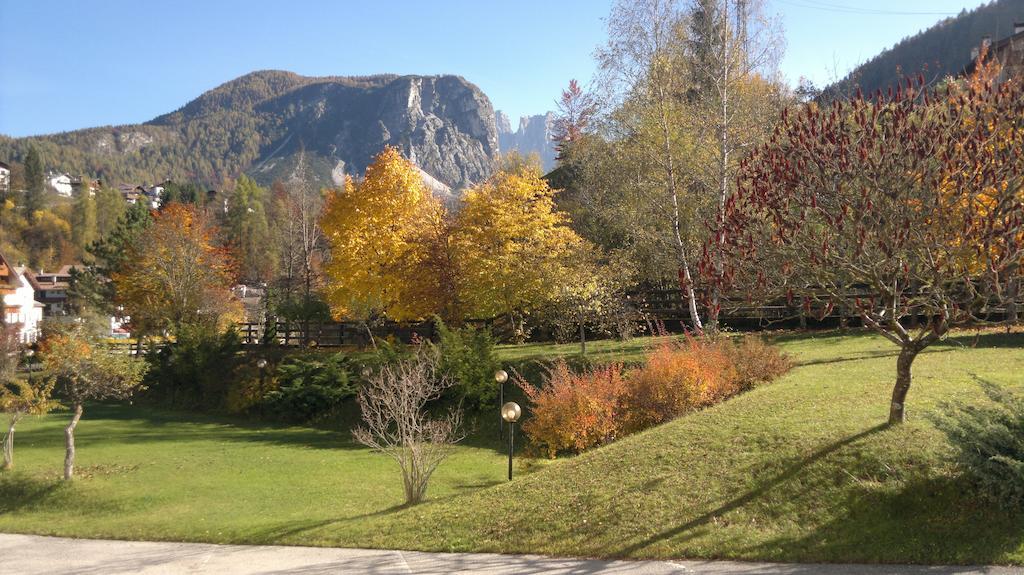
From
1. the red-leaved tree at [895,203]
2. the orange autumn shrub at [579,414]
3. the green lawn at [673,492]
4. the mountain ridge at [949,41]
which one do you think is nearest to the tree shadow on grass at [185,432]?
the green lawn at [673,492]

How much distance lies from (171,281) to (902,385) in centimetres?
3759

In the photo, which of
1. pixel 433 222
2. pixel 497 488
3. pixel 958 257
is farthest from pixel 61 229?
pixel 958 257

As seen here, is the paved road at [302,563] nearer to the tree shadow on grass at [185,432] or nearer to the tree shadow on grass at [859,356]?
the tree shadow on grass at [185,432]

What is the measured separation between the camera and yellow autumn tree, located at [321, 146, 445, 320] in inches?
1160

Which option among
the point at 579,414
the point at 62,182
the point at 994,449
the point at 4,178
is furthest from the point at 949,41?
the point at 62,182

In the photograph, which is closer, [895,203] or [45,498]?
[895,203]

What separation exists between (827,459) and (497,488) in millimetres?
5842

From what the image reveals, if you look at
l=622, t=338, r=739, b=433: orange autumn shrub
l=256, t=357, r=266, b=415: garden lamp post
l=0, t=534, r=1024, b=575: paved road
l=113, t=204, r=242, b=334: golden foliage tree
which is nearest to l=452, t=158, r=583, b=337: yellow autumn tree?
l=622, t=338, r=739, b=433: orange autumn shrub

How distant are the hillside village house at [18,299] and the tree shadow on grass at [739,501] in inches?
2398

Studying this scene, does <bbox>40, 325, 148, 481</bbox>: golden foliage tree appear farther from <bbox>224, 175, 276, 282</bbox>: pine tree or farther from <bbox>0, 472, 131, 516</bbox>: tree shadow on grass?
<bbox>224, 175, 276, 282</bbox>: pine tree

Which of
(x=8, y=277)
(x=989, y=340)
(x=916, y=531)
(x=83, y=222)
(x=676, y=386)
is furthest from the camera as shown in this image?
(x=83, y=222)

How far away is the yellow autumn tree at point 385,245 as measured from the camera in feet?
96.6

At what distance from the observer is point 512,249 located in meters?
25.5

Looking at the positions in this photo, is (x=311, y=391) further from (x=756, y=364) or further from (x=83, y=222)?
(x=83, y=222)
